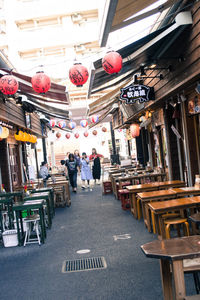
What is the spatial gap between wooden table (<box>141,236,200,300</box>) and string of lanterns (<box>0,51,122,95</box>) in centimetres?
403

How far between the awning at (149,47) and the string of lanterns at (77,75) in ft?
1.06

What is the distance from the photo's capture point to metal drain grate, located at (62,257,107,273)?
513 centimetres

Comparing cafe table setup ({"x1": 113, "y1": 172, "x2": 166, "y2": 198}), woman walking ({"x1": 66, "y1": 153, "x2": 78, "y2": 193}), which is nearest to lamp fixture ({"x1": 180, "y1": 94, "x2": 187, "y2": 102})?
cafe table setup ({"x1": 113, "y1": 172, "x2": 166, "y2": 198})

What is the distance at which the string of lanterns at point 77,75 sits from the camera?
6.31 metres

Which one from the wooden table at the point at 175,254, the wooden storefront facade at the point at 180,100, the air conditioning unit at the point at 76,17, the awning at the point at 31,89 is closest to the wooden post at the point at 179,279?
the wooden table at the point at 175,254

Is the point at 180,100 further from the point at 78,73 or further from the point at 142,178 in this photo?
the point at 142,178

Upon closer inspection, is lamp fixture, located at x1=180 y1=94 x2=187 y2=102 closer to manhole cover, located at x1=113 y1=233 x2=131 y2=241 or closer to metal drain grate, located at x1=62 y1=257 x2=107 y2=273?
manhole cover, located at x1=113 y1=233 x2=131 y2=241

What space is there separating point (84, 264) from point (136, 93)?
5409 millimetres

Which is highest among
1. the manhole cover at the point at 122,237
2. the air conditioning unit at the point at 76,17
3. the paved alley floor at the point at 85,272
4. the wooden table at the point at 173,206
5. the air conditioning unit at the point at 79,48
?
the air conditioning unit at the point at 76,17

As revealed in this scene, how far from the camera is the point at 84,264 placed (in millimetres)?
5352

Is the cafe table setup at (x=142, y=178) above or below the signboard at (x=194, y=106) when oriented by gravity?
below

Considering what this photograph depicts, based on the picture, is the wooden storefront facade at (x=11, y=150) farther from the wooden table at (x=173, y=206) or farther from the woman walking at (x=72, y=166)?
the wooden table at (x=173, y=206)

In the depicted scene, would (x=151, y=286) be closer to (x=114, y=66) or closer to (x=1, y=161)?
(x=114, y=66)

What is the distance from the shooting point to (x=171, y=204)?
5344mm
